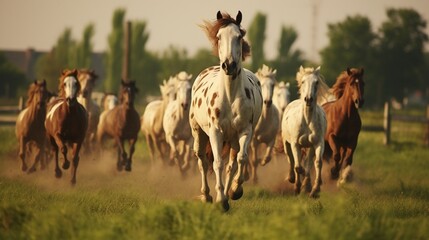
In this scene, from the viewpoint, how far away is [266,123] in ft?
58.2

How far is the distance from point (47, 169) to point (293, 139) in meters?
6.66

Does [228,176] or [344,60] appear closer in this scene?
[228,176]

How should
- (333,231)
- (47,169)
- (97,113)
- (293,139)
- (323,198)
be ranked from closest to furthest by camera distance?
(333,231)
(323,198)
(293,139)
(47,169)
(97,113)

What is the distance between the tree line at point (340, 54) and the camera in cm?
7873

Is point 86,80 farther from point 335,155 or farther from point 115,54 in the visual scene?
point 115,54

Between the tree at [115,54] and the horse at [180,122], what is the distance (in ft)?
189

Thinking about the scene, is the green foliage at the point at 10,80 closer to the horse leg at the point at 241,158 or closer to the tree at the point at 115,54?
the tree at the point at 115,54

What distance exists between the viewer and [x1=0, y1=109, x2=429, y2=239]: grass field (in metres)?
7.87

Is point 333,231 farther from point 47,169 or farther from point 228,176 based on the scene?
point 47,169

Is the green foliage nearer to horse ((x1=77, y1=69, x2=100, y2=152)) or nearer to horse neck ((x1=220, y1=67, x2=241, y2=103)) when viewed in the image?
horse ((x1=77, y1=69, x2=100, y2=152))

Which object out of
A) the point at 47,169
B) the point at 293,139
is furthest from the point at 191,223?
the point at 47,169

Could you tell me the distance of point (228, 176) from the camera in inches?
443

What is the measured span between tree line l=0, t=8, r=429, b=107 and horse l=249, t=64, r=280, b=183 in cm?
5827

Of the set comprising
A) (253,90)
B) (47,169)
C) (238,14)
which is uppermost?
(238,14)
